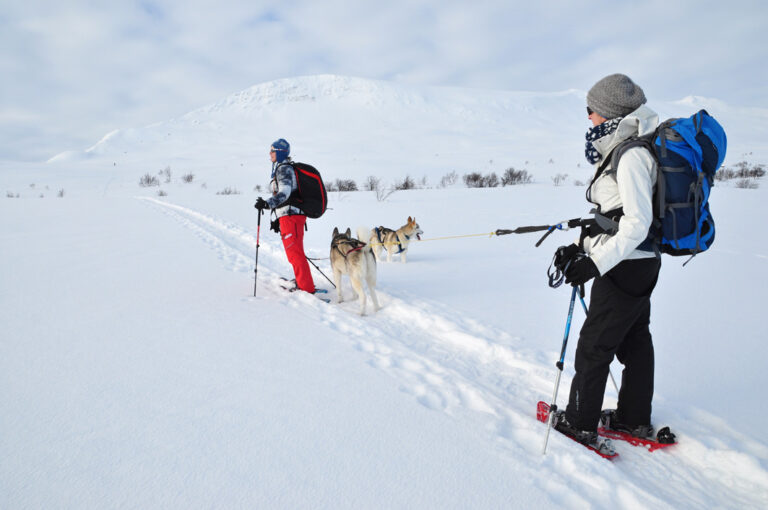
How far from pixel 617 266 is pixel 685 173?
0.52 m

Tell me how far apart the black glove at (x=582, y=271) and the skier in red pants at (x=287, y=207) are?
3.25 metres

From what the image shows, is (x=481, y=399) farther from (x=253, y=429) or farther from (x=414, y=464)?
(x=253, y=429)

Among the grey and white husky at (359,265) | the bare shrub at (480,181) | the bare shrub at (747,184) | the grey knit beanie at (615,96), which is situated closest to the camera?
the grey knit beanie at (615,96)

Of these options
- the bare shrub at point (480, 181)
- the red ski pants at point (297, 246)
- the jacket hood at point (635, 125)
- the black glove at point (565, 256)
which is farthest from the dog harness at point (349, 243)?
the bare shrub at point (480, 181)

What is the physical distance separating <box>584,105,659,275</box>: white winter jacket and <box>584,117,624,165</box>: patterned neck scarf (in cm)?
4

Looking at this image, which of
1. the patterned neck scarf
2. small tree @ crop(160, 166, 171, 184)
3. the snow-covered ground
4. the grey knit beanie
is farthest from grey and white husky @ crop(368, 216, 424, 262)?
small tree @ crop(160, 166, 171, 184)

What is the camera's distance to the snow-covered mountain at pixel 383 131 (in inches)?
1080

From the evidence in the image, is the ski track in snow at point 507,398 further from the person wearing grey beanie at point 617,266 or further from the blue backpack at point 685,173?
the blue backpack at point 685,173

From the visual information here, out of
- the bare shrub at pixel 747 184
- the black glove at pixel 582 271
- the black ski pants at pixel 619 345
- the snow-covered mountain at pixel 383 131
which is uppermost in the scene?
the snow-covered mountain at pixel 383 131

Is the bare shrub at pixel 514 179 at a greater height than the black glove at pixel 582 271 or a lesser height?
greater

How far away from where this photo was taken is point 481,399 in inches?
94.0

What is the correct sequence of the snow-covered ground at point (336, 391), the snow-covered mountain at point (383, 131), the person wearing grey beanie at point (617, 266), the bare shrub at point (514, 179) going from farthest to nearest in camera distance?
1. the snow-covered mountain at point (383, 131)
2. the bare shrub at point (514, 179)
3. the person wearing grey beanie at point (617, 266)
4. the snow-covered ground at point (336, 391)

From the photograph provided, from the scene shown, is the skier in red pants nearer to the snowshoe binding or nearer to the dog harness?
the dog harness

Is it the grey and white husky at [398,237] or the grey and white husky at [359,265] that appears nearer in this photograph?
the grey and white husky at [359,265]
